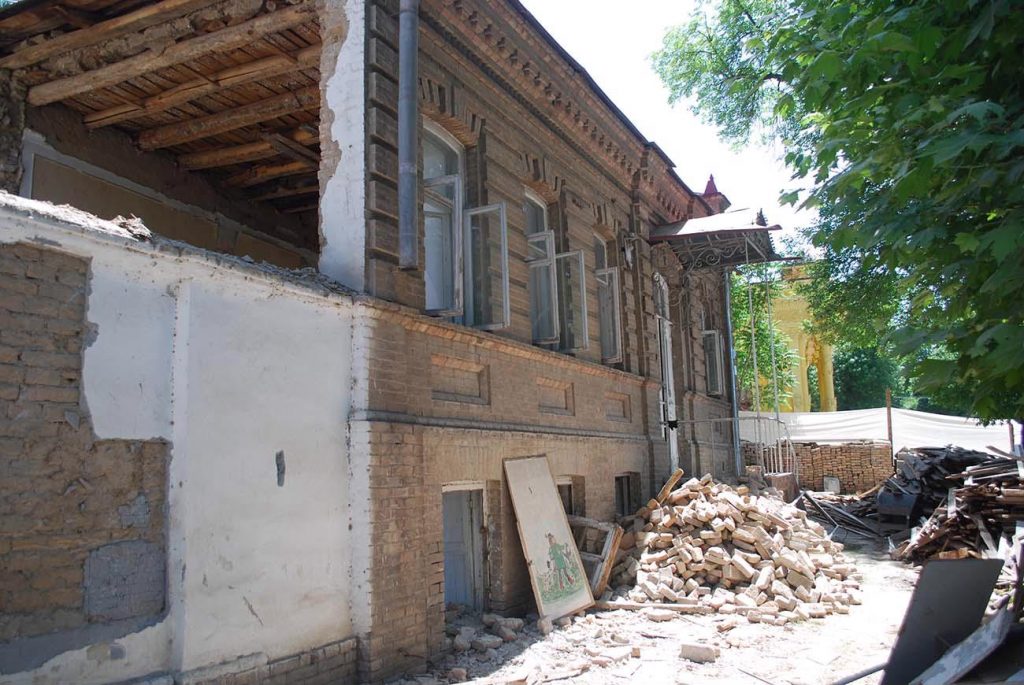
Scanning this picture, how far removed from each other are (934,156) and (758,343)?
2584 cm

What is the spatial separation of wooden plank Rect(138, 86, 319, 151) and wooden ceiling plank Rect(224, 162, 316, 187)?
42.5 inches

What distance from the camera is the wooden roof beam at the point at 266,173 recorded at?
10.8m

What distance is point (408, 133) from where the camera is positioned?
745cm

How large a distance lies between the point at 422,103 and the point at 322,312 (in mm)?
2817

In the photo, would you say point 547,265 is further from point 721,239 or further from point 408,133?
point 721,239

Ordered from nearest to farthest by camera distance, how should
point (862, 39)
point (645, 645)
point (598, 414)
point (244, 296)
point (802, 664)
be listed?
point (862, 39) → point (244, 296) → point (802, 664) → point (645, 645) → point (598, 414)

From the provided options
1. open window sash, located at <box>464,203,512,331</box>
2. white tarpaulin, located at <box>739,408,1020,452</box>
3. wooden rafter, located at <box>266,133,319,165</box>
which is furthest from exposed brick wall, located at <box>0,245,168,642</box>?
white tarpaulin, located at <box>739,408,1020,452</box>

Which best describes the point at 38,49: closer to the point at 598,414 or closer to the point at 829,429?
the point at 598,414

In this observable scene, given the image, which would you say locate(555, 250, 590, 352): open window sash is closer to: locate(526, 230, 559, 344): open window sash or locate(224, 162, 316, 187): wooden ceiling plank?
locate(526, 230, 559, 344): open window sash

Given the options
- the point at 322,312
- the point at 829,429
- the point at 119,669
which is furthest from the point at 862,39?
the point at 829,429

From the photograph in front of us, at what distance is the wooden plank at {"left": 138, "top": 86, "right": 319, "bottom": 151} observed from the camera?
9.16m

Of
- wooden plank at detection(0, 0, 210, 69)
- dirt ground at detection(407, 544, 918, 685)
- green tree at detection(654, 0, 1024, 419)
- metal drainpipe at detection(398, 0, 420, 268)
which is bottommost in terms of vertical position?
dirt ground at detection(407, 544, 918, 685)

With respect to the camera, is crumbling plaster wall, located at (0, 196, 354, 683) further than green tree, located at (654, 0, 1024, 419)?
Yes

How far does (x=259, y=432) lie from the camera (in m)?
5.87
